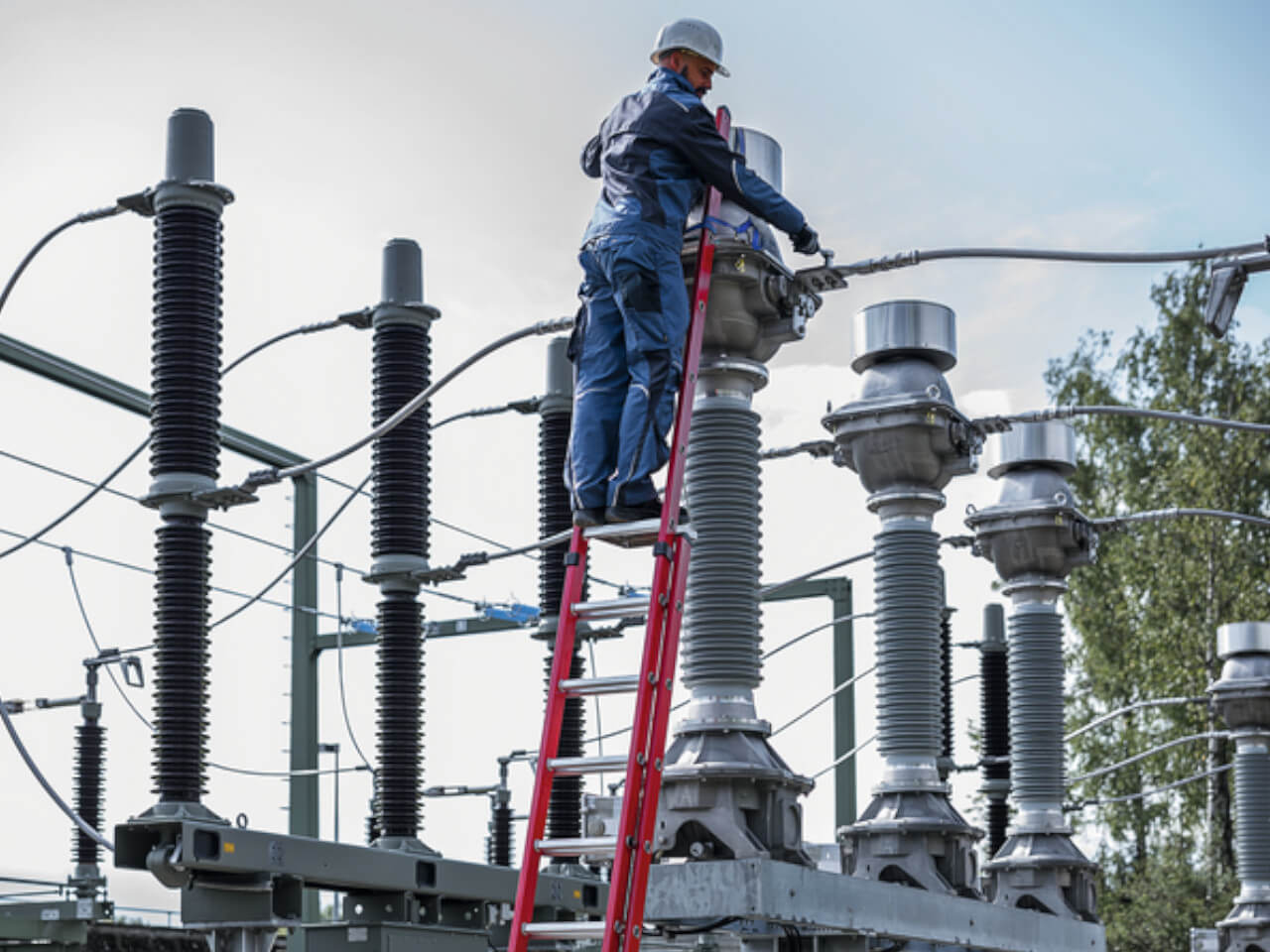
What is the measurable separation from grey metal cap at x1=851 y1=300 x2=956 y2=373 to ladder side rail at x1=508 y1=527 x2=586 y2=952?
2.30 m

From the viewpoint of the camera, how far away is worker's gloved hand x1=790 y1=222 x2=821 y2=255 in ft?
18.2

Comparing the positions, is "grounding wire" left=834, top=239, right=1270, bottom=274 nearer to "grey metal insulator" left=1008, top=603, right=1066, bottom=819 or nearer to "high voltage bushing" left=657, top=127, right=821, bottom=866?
"high voltage bushing" left=657, top=127, right=821, bottom=866

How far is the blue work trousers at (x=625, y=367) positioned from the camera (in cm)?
511

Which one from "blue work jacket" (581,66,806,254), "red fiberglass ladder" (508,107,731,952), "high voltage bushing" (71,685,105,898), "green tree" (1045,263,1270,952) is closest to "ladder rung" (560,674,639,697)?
"red fiberglass ladder" (508,107,731,952)

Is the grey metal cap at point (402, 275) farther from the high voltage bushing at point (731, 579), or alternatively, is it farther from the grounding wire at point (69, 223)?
the high voltage bushing at point (731, 579)

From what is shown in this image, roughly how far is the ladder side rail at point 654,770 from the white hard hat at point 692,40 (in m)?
1.56

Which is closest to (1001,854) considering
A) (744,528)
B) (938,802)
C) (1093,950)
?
(1093,950)

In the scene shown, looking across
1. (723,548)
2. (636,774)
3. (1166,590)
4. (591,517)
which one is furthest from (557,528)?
(1166,590)

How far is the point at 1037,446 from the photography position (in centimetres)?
858

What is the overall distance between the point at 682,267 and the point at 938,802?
2464 millimetres

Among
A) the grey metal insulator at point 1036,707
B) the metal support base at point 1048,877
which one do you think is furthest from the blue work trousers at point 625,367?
the grey metal insulator at point 1036,707

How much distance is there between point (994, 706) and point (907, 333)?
16.4ft

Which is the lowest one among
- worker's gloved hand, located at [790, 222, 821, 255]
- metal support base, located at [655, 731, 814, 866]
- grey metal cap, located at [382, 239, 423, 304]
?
metal support base, located at [655, 731, 814, 866]

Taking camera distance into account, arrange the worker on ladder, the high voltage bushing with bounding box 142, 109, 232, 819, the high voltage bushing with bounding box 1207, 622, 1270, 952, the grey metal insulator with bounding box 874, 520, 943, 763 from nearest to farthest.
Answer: the worker on ladder, the high voltage bushing with bounding box 142, 109, 232, 819, the grey metal insulator with bounding box 874, 520, 943, 763, the high voltage bushing with bounding box 1207, 622, 1270, 952
